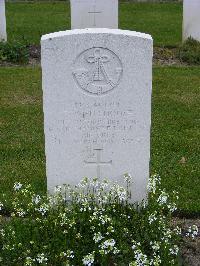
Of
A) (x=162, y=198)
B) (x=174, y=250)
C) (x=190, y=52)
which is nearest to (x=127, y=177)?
(x=162, y=198)

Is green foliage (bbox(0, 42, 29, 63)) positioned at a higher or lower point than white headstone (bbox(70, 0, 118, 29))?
lower

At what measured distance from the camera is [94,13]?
10828mm

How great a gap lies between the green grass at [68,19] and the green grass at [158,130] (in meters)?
2.51

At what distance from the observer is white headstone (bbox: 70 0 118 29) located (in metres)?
10.7

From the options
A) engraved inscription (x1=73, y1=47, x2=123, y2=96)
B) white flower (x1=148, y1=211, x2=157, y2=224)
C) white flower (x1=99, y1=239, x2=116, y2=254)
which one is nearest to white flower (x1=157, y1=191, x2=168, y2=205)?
white flower (x1=148, y1=211, x2=157, y2=224)

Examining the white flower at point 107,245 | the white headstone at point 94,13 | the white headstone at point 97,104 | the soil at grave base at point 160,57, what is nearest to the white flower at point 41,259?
the white flower at point 107,245

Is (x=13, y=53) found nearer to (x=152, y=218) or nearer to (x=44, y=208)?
(x=44, y=208)

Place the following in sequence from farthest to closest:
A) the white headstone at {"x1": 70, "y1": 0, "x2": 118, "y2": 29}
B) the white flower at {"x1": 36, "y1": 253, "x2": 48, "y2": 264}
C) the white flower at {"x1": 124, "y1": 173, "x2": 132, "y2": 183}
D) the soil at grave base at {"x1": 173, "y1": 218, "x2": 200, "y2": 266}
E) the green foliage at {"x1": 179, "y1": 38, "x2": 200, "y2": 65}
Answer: the white headstone at {"x1": 70, "y1": 0, "x2": 118, "y2": 29}, the green foliage at {"x1": 179, "y1": 38, "x2": 200, "y2": 65}, the white flower at {"x1": 124, "y1": 173, "x2": 132, "y2": 183}, the soil at grave base at {"x1": 173, "y1": 218, "x2": 200, "y2": 266}, the white flower at {"x1": 36, "y1": 253, "x2": 48, "y2": 264}

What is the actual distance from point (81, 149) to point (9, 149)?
2.06 metres

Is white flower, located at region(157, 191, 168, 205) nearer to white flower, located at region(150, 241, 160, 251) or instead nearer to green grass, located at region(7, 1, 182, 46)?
white flower, located at region(150, 241, 160, 251)

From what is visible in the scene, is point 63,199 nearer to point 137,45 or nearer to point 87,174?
point 87,174

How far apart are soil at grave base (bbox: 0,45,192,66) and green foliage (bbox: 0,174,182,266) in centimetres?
607

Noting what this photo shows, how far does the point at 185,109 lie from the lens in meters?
7.90

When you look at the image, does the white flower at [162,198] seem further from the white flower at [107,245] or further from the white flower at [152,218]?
the white flower at [107,245]
